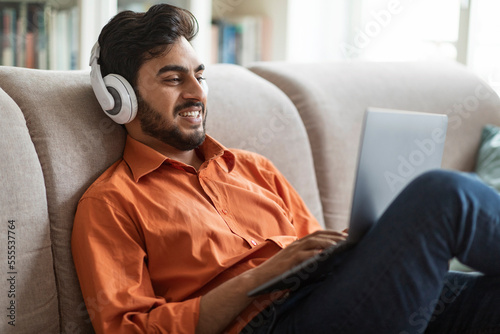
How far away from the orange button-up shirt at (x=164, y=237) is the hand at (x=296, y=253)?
0.09 meters

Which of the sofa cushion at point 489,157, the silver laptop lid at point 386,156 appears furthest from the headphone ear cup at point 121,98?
the sofa cushion at point 489,157

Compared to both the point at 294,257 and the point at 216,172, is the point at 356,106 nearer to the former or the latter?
the point at 216,172

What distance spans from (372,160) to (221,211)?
427 millimetres

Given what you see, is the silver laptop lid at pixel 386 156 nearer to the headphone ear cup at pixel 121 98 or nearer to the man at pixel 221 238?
the man at pixel 221 238

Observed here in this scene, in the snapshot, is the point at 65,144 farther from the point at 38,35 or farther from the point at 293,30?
the point at 293,30

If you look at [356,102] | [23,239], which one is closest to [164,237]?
[23,239]

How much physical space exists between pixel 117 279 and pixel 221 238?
24 centimetres

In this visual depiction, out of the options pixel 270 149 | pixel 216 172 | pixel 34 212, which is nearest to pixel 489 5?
pixel 270 149

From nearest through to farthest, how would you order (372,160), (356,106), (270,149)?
(372,160) < (270,149) < (356,106)

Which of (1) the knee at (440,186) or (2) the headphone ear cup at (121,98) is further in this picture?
(2) the headphone ear cup at (121,98)

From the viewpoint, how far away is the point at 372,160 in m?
1.01

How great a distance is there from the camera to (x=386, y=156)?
1042 mm

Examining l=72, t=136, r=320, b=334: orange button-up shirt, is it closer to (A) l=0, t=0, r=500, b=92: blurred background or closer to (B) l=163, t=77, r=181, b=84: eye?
(B) l=163, t=77, r=181, b=84: eye

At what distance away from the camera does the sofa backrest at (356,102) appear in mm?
1792
